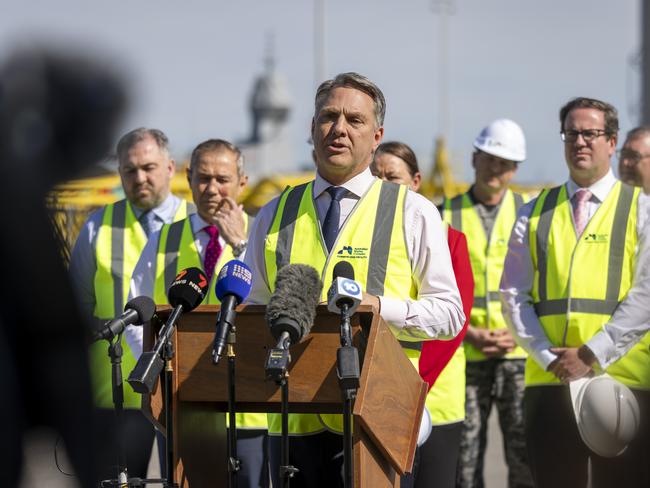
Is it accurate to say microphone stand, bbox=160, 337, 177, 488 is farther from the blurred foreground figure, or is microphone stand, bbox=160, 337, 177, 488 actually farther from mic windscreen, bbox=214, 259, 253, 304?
the blurred foreground figure

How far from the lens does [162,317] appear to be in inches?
195

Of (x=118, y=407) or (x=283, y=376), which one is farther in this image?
(x=118, y=407)

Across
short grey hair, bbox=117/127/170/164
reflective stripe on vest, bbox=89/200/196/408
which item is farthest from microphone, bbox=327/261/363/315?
short grey hair, bbox=117/127/170/164

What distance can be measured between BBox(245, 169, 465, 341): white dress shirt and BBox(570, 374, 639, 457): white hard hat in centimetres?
162

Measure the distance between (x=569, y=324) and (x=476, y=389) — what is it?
1.57m

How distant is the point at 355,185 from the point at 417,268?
450 millimetres

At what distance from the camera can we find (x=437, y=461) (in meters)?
6.51

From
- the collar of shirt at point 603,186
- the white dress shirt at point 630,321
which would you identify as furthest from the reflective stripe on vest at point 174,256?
the white dress shirt at point 630,321

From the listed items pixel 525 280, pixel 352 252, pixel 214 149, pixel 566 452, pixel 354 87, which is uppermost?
pixel 354 87

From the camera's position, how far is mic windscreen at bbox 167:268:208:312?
4.76 metres

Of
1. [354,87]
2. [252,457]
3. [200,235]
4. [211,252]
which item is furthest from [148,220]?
[354,87]

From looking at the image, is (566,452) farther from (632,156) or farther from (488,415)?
(632,156)

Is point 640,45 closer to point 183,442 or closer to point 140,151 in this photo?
point 140,151

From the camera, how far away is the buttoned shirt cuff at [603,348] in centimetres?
677
